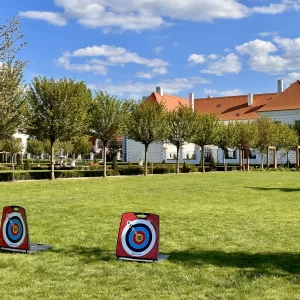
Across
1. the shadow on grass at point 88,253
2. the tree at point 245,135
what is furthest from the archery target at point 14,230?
the tree at point 245,135

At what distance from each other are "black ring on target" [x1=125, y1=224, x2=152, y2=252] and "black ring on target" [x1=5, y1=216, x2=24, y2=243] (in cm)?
177

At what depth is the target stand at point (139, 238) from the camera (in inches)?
252

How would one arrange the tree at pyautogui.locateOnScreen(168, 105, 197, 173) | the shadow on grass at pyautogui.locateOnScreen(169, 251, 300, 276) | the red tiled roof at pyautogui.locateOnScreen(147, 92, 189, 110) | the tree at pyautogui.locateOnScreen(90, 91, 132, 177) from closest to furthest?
the shadow on grass at pyautogui.locateOnScreen(169, 251, 300, 276) < the tree at pyautogui.locateOnScreen(90, 91, 132, 177) < the tree at pyautogui.locateOnScreen(168, 105, 197, 173) < the red tiled roof at pyautogui.locateOnScreen(147, 92, 189, 110)

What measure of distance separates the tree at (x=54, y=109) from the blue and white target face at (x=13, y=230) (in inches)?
793

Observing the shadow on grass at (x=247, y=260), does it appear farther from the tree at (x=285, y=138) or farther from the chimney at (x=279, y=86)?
the chimney at (x=279, y=86)

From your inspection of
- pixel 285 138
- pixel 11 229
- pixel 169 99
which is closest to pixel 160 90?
pixel 169 99

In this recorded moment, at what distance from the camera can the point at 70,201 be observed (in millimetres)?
14273

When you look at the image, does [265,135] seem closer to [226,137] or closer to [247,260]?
[226,137]

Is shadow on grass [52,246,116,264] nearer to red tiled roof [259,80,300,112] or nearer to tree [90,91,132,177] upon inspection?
tree [90,91,132,177]

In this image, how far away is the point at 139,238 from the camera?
6.46 metres

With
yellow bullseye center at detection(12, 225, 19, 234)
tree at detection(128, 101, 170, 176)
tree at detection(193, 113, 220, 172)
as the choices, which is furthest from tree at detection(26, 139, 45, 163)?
yellow bullseye center at detection(12, 225, 19, 234)

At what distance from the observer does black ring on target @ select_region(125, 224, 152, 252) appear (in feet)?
21.0

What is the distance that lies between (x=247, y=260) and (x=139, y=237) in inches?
65.5

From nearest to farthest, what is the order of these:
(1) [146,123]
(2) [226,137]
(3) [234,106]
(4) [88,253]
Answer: (4) [88,253] → (1) [146,123] → (2) [226,137] → (3) [234,106]
